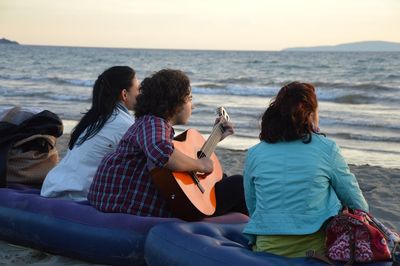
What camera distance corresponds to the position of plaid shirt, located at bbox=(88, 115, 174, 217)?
13.3 feet

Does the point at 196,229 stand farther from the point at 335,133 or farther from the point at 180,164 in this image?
the point at 335,133

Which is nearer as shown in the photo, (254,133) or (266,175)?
(266,175)

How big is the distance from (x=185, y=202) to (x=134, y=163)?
1.36ft

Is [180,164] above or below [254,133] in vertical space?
above

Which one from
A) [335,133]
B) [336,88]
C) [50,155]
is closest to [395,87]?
[336,88]

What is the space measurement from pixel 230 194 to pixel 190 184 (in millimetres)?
506

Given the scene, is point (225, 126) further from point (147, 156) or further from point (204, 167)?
point (147, 156)

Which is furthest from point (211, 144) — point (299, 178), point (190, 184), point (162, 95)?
point (299, 178)

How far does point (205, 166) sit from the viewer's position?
4281mm

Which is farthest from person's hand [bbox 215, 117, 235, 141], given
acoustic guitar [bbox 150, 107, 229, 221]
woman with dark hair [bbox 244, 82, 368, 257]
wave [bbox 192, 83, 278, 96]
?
wave [bbox 192, 83, 278, 96]

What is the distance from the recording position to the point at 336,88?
24.4 m

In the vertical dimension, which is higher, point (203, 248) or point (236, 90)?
point (203, 248)

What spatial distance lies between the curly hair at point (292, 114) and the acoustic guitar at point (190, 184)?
2.70 feet

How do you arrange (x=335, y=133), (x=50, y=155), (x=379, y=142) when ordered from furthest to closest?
1. (x=335, y=133)
2. (x=379, y=142)
3. (x=50, y=155)
